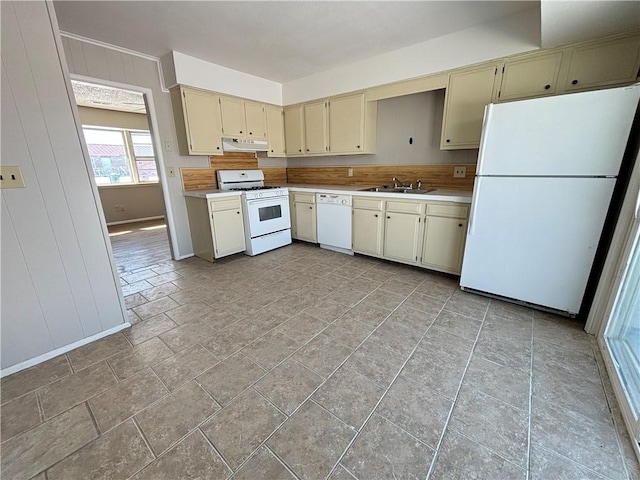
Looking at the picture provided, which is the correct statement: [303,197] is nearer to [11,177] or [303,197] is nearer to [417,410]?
[11,177]

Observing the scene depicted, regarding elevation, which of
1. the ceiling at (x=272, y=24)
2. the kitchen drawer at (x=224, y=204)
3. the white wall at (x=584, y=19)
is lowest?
the kitchen drawer at (x=224, y=204)

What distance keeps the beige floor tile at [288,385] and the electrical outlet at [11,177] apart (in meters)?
1.90

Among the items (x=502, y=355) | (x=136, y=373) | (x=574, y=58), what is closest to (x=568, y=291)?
(x=502, y=355)

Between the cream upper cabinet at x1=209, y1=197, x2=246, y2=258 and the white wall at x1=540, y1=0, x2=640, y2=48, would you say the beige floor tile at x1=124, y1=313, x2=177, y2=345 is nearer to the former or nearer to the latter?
the cream upper cabinet at x1=209, y1=197, x2=246, y2=258

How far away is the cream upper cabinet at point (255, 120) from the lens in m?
3.94

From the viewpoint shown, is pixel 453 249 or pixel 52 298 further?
pixel 453 249

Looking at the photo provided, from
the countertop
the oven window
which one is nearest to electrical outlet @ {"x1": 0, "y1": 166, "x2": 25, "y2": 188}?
the countertop

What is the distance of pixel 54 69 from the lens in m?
1.70

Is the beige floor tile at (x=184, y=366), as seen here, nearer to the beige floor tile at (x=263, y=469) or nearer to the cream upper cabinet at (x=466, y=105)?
the beige floor tile at (x=263, y=469)

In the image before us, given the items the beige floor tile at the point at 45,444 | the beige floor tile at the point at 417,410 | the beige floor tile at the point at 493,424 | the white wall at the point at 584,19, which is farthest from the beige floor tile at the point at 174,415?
the white wall at the point at 584,19

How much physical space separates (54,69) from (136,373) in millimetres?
1993

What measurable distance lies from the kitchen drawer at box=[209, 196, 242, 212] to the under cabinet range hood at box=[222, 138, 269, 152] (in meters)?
0.80

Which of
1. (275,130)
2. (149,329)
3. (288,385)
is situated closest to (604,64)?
(288,385)

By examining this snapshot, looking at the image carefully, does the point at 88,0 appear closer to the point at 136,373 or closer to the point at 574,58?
the point at 136,373
